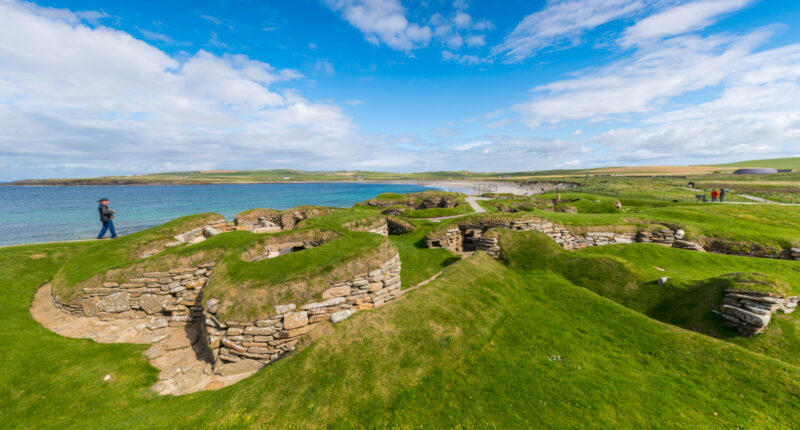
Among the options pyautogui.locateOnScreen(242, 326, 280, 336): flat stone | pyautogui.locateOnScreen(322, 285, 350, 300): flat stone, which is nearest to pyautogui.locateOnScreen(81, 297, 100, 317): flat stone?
pyautogui.locateOnScreen(242, 326, 280, 336): flat stone

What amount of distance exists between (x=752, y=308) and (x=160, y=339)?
23.9 metres

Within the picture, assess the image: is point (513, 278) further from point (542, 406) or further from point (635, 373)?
point (542, 406)

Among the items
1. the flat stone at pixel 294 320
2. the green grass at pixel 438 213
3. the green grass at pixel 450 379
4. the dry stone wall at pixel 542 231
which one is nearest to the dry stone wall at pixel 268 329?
the flat stone at pixel 294 320

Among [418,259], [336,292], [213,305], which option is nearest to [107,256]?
[213,305]

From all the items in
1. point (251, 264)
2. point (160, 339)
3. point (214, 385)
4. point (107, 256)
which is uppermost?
point (251, 264)

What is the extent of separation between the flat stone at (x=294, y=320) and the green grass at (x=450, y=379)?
8.19ft

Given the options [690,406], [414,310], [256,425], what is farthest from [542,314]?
[256,425]

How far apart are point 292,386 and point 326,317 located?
410 centimetres

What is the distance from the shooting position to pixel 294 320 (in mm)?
10047

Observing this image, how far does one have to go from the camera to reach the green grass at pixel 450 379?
5.90 meters

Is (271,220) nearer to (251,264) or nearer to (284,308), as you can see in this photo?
(251,264)

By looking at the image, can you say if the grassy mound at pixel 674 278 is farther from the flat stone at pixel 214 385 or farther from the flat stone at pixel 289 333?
the flat stone at pixel 214 385

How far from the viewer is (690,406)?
5973 millimetres

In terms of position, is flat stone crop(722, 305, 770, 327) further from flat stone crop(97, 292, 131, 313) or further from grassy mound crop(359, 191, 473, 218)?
flat stone crop(97, 292, 131, 313)
